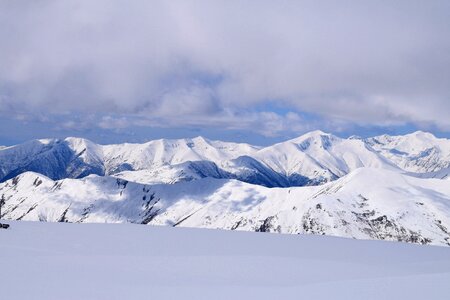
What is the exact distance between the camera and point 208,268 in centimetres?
2098

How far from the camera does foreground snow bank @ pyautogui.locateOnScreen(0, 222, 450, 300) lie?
1648 cm

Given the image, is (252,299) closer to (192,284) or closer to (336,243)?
(192,284)

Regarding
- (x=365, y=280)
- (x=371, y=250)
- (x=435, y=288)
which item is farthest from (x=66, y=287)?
(x=371, y=250)

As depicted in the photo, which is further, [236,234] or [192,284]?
[236,234]

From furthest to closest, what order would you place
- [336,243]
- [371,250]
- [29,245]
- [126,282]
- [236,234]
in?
[236,234]
[336,243]
[371,250]
[29,245]
[126,282]

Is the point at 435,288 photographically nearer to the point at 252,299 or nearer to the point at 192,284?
the point at 252,299

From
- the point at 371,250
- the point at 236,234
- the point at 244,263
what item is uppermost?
the point at 244,263

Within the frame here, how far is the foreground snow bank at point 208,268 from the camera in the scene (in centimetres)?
1648

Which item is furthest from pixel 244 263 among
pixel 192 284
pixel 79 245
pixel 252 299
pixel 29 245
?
pixel 29 245

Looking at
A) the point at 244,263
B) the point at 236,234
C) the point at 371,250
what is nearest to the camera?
the point at 244,263

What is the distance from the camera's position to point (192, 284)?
17.7m

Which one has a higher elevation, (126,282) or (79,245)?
(126,282)

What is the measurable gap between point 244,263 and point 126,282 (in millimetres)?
7124

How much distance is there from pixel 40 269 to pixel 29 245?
732 cm
